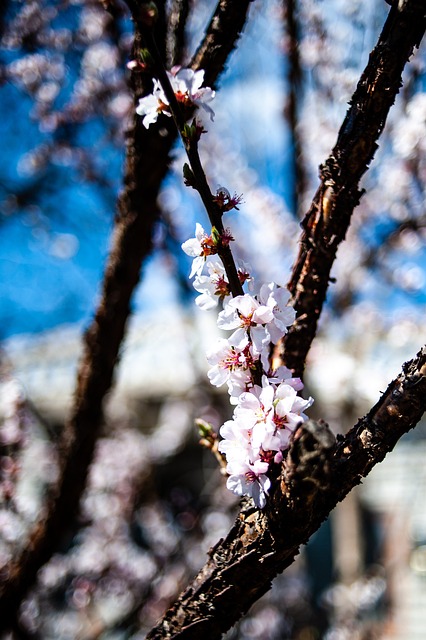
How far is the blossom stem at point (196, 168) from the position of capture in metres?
0.92

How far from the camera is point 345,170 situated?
120 cm

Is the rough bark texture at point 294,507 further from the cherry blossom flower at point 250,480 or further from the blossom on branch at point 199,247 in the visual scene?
the blossom on branch at point 199,247

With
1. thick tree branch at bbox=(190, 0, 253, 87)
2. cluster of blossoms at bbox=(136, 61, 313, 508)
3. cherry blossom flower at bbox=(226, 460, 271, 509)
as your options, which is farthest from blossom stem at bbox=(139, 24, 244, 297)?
thick tree branch at bbox=(190, 0, 253, 87)

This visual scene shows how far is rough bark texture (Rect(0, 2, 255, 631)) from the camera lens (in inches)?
65.9

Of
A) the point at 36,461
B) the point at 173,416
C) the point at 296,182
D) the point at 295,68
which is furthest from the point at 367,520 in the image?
the point at 295,68

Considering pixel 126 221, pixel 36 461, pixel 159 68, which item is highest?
pixel 36 461

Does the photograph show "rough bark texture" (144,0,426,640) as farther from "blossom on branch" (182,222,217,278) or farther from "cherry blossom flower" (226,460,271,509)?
"blossom on branch" (182,222,217,278)

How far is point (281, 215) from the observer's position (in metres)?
5.84

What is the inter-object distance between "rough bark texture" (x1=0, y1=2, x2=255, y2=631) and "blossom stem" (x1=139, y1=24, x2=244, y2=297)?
58 cm

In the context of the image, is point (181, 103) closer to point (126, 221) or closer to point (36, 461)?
point (126, 221)

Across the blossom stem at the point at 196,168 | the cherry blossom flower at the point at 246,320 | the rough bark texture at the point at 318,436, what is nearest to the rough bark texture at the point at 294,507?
the rough bark texture at the point at 318,436

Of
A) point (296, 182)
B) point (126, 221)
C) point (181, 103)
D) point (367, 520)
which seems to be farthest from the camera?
point (367, 520)

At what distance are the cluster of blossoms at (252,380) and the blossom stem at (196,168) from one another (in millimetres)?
22

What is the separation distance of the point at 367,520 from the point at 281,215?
209 inches
